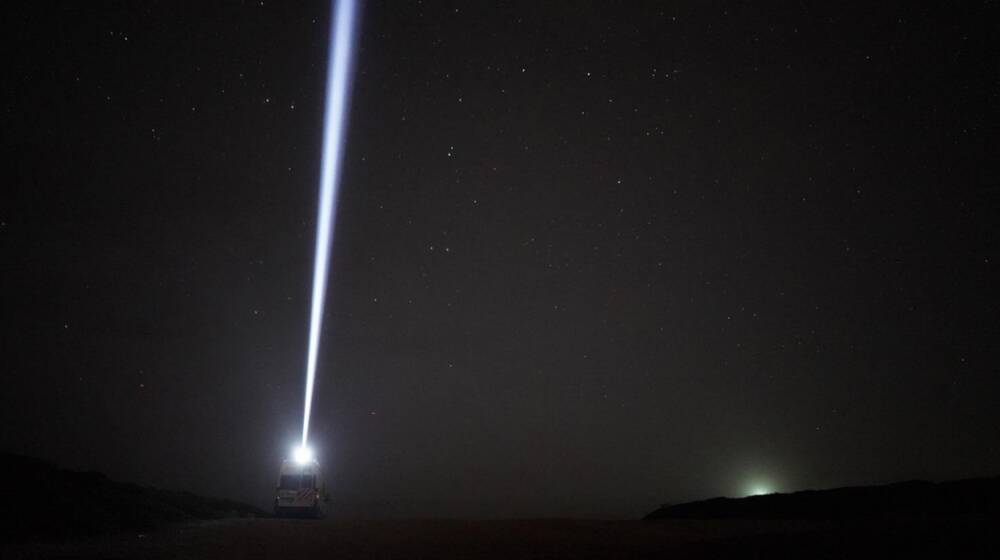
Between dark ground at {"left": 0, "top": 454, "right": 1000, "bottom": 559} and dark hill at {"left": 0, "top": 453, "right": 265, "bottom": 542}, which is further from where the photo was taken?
dark hill at {"left": 0, "top": 453, "right": 265, "bottom": 542}

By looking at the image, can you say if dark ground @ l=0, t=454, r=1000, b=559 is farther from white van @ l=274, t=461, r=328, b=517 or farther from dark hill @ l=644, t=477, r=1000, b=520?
white van @ l=274, t=461, r=328, b=517

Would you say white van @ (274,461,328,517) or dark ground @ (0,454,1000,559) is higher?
white van @ (274,461,328,517)

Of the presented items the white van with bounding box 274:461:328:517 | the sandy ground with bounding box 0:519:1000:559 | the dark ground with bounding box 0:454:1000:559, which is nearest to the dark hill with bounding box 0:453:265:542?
the dark ground with bounding box 0:454:1000:559

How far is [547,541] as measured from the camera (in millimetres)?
11398

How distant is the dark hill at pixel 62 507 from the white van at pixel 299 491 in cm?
414

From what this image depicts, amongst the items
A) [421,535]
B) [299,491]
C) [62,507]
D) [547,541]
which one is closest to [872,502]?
[547,541]

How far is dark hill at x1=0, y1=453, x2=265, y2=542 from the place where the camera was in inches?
505

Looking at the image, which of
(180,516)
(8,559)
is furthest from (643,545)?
(180,516)

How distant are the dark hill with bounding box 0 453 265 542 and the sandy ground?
92 centimetres

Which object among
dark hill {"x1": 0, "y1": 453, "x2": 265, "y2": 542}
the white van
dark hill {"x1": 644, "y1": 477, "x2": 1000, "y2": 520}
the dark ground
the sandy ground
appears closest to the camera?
the sandy ground

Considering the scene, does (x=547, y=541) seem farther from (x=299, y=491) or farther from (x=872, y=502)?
(x=872, y=502)

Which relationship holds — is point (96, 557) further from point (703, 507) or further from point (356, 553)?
point (703, 507)

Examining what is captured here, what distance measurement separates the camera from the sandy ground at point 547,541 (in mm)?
8328

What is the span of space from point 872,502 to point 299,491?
1871 cm
